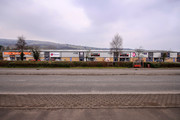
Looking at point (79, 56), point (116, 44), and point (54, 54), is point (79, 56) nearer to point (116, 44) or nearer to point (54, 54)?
point (54, 54)

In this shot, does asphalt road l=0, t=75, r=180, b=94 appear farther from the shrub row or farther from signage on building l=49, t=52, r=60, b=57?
signage on building l=49, t=52, r=60, b=57

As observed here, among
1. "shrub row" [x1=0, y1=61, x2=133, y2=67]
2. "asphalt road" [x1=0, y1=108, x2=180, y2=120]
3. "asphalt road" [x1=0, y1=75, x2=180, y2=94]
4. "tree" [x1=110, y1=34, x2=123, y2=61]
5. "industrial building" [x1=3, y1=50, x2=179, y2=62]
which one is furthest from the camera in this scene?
"industrial building" [x1=3, y1=50, x2=179, y2=62]

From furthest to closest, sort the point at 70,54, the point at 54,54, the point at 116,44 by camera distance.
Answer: the point at 70,54
the point at 54,54
the point at 116,44

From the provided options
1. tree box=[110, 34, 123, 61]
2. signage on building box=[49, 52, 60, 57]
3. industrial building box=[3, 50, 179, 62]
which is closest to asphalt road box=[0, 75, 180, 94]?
tree box=[110, 34, 123, 61]

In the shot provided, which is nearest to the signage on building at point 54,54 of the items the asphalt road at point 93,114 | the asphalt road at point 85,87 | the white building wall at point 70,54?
the white building wall at point 70,54

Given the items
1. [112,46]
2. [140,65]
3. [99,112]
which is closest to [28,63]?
[99,112]

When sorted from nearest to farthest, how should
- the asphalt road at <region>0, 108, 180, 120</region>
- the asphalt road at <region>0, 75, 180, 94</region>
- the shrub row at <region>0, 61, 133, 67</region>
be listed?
the asphalt road at <region>0, 108, 180, 120</region>
the asphalt road at <region>0, 75, 180, 94</region>
the shrub row at <region>0, 61, 133, 67</region>

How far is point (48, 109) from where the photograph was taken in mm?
3309

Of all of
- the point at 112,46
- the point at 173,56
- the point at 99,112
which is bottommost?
the point at 99,112

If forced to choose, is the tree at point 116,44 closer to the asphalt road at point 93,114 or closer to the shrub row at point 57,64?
the shrub row at point 57,64

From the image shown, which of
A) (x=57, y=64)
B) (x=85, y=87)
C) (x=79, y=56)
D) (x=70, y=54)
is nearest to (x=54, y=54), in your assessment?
(x=70, y=54)

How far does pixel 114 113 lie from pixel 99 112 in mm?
525

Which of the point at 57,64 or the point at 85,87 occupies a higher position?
the point at 57,64

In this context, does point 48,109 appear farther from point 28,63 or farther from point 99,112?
point 28,63
